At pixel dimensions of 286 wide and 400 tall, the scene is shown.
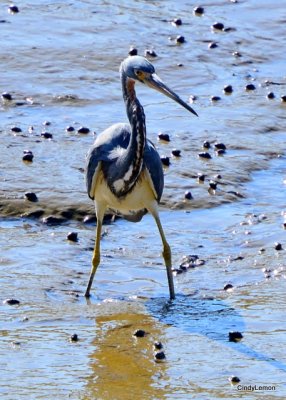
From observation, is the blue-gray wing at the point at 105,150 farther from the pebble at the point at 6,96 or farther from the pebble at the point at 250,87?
the pebble at the point at 250,87

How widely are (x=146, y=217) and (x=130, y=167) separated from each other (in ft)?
6.00

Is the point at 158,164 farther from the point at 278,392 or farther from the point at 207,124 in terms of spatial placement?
the point at 207,124

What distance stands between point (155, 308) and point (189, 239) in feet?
4.79

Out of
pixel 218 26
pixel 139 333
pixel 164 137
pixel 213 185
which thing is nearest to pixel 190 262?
pixel 213 185

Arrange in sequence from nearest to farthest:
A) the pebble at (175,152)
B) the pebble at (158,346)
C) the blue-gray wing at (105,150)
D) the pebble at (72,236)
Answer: the pebble at (158,346) → the blue-gray wing at (105,150) → the pebble at (72,236) → the pebble at (175,152)

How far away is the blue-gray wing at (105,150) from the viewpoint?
9.36 meters

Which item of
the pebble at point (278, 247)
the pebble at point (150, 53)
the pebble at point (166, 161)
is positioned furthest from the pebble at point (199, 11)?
the pebble at point (278, 247)

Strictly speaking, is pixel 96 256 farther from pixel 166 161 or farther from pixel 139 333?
pixel 166 161

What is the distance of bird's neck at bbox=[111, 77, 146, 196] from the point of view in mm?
8854

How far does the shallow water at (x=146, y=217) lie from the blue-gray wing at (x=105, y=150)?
0.75m

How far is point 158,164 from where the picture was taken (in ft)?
30.5

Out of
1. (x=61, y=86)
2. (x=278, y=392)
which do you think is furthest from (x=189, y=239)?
(x=61, y=86)

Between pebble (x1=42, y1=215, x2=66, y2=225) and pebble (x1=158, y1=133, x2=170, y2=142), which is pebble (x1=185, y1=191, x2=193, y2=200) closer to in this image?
pebble (x1=42, y1=215, x2=66, y2=225)

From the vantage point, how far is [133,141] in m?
8.91
